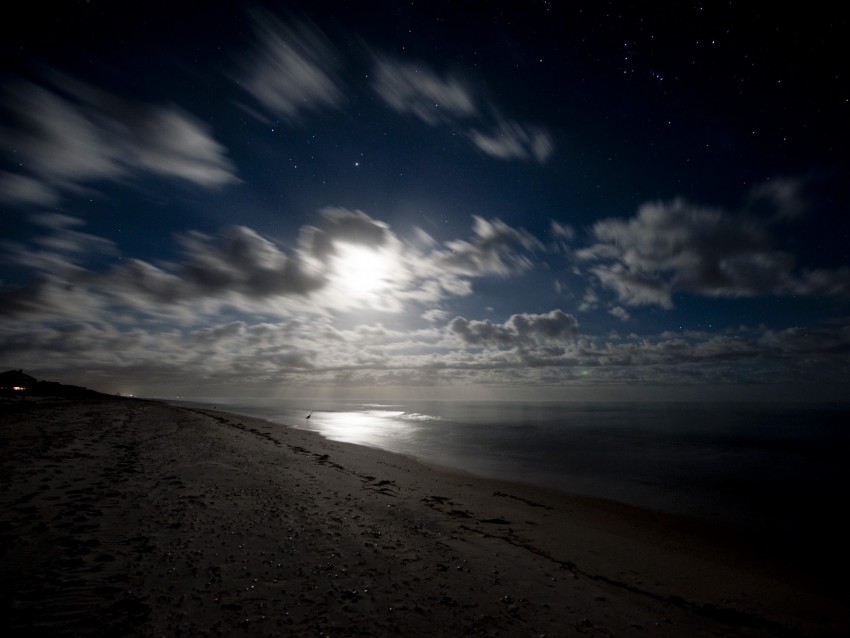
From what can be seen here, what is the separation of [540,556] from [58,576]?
10118mm

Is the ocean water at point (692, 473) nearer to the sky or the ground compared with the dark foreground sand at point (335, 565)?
nearer to the ground

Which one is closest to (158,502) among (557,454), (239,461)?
(239,461)

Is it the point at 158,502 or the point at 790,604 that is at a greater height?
the point at 158,502

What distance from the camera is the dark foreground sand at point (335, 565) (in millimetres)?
5383

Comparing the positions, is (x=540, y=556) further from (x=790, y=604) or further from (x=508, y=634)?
(x=790, y=604)

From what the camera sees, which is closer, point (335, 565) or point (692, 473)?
point (335, 565)

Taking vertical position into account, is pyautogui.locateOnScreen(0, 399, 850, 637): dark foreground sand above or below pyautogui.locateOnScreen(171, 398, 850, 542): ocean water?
above

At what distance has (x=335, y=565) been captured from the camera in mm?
7121

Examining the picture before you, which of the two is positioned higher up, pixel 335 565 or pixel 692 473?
pixel 335 565

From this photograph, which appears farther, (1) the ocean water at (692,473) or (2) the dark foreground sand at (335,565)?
(1) the ocean water at (692,473)

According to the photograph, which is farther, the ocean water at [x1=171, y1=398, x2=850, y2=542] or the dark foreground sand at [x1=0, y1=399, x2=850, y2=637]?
the ocean water at [x1=171, y1=398, x2=850, y2=542]

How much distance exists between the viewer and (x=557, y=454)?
A: 3422 centimetres

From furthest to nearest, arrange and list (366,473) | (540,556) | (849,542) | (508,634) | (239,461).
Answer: (366,473), (239,461), (849,542), (540,556), (508,634)

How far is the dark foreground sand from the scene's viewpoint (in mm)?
5383
